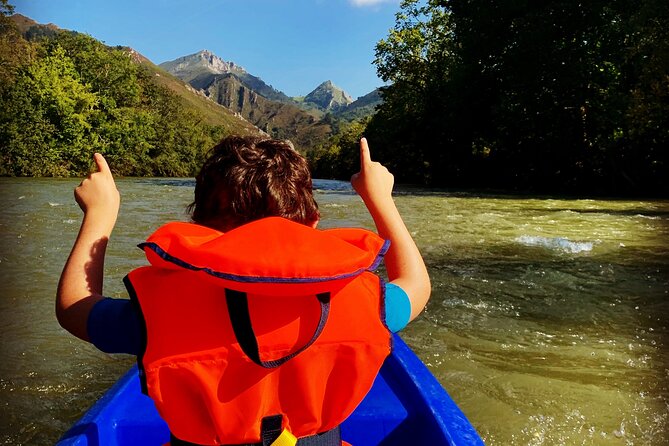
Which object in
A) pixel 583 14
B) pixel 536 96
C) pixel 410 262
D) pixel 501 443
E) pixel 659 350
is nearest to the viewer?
pixel 410 262

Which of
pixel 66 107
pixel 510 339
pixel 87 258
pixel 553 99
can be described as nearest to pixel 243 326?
pixel 87 258

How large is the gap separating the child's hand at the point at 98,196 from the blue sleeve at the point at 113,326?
0.25 metres

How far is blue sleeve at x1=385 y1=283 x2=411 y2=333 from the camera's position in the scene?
4.31ft

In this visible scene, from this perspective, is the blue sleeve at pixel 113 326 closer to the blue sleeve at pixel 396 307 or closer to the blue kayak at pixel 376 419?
the blue sleeve at pixel 396 307

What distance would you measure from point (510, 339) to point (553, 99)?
61.1ft

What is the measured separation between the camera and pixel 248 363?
3.80 feet

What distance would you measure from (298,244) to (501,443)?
1.85 metres

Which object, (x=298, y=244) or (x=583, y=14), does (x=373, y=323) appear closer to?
(x=298, y=244)

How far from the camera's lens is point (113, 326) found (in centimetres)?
120

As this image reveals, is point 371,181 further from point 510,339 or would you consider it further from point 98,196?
point 510,339

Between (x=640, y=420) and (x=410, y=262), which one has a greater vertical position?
(x=410, y=262)

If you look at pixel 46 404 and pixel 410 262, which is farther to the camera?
pixel 46 404

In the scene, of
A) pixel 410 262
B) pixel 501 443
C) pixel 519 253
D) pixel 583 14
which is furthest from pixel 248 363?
pixel 583 14

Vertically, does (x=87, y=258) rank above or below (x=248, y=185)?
below
